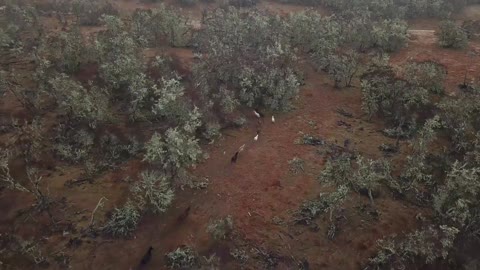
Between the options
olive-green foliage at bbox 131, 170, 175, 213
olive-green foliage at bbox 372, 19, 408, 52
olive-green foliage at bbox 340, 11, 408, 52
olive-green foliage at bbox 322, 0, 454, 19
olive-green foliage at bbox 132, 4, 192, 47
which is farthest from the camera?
olive-green foliage at bbox 322, 0, 454, 19

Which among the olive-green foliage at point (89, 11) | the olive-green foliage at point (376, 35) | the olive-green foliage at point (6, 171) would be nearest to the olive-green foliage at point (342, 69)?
the olive-green foliage at point (376, 35)

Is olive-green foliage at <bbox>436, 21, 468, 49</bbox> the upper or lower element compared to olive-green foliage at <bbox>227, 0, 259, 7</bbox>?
lower

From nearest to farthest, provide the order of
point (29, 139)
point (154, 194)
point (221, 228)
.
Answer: point (221, 228) → point (154, 194) → point (29, 139)

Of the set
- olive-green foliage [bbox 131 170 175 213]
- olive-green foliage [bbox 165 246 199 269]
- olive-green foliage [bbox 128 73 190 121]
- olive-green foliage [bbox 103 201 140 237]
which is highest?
olive-green foliage [bbox 128 73 190 121]

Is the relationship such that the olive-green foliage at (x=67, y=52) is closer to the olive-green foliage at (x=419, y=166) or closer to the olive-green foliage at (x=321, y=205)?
the olive-green foliage at (x=321, y=205)

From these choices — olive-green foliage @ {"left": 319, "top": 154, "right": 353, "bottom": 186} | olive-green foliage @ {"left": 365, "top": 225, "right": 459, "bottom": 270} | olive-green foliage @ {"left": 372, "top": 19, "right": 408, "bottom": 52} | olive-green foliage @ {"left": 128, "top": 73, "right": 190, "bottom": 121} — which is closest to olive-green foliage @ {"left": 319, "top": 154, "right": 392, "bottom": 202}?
olive-green foliage @ {"left": 319, "top": 154, "right": 353, "bottom": 186}

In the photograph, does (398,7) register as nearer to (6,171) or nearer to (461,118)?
(461,118)

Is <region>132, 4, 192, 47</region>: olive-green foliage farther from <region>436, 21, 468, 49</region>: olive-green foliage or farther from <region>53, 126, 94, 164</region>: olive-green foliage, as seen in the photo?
<region>436, 21, 468, 49</region>: olive-green foliage

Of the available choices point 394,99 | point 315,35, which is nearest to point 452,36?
point 315,35
